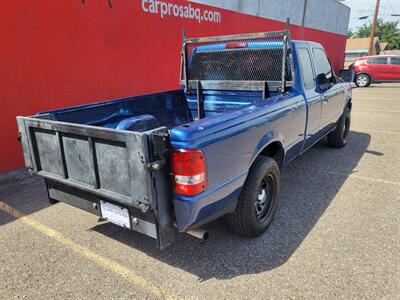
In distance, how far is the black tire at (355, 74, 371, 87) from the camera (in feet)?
59.5

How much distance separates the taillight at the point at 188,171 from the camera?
2248 millimetres

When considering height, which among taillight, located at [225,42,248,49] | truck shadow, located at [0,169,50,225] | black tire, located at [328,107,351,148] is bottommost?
truck shadow, located at [0,169,50,225]

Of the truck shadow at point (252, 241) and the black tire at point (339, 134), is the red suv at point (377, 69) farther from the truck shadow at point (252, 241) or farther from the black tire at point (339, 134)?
the truck shadow at point (252, 241)

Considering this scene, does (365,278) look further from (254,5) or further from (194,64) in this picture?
(254,5)

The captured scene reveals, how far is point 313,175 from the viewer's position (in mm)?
4895

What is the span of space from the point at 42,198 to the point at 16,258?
1.42 metres

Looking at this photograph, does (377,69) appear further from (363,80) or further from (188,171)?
(188,171)

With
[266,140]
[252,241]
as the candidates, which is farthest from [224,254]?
[266,140]

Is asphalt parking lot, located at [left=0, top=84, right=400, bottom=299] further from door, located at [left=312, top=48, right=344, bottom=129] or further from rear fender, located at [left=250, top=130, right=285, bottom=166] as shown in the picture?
door, located at [left=312, top=48, right=344, bottom=129]

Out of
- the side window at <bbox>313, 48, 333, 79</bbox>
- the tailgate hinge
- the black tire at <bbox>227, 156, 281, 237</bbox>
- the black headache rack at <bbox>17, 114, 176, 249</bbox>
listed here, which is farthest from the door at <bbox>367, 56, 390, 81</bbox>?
the tailgate hinge

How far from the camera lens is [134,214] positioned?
8.27 ft

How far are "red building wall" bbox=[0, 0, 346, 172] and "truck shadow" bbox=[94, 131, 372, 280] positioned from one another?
3.08 metres

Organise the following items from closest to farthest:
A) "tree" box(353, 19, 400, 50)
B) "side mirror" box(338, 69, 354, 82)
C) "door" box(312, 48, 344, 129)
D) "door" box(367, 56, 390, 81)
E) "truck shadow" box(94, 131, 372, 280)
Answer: "truck shadow" box(94, 131, 372, 280) < "door" box(312, 48, 344, 129) < "side mirror" box(338, 69, 354, 82) < "door" box(367, 56, 390, 81) < "tree" box(353, 19, 400, 50)

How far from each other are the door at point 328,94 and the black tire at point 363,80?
14564mm
